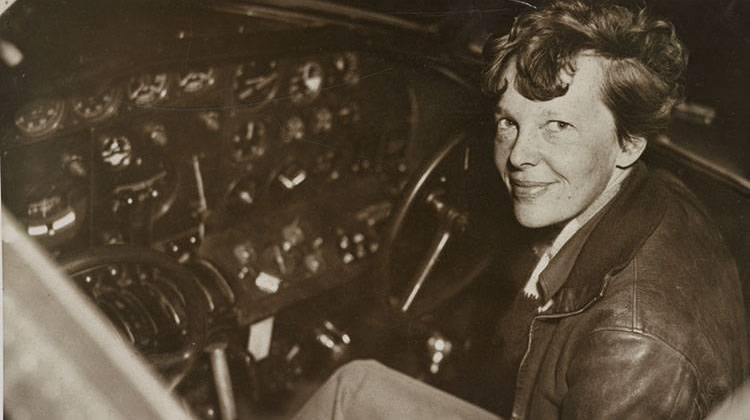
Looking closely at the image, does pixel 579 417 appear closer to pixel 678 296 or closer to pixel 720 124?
pixel 678 296

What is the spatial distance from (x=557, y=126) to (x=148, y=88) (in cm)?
78

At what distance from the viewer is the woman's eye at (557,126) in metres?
1.38

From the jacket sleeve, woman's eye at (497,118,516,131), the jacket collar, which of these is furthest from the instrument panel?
the jacket sleeve

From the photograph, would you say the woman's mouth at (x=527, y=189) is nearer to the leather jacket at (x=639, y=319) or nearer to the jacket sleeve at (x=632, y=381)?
the leather jacket at (x=639, y=319)

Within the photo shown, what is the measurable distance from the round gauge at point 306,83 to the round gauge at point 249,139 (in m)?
0.09

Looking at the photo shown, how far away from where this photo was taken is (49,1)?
1.49 metres

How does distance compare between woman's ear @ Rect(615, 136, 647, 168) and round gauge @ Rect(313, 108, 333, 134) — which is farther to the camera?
round gauge @ Rect(313, 108, 333, 134)

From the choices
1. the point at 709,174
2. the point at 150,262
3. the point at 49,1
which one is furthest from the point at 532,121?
the point at 49,1

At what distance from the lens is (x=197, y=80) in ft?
4.84

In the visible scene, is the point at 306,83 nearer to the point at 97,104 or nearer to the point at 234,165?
the point at 234,165

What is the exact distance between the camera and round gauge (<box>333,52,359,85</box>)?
4.87 ft

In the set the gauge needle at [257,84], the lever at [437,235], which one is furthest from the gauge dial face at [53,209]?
the lever at [437,235]

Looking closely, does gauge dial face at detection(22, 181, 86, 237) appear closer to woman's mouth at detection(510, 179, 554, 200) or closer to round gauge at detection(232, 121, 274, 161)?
round gauge at detection(232, 121, 274, 161)

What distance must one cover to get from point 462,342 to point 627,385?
12.1 inches
